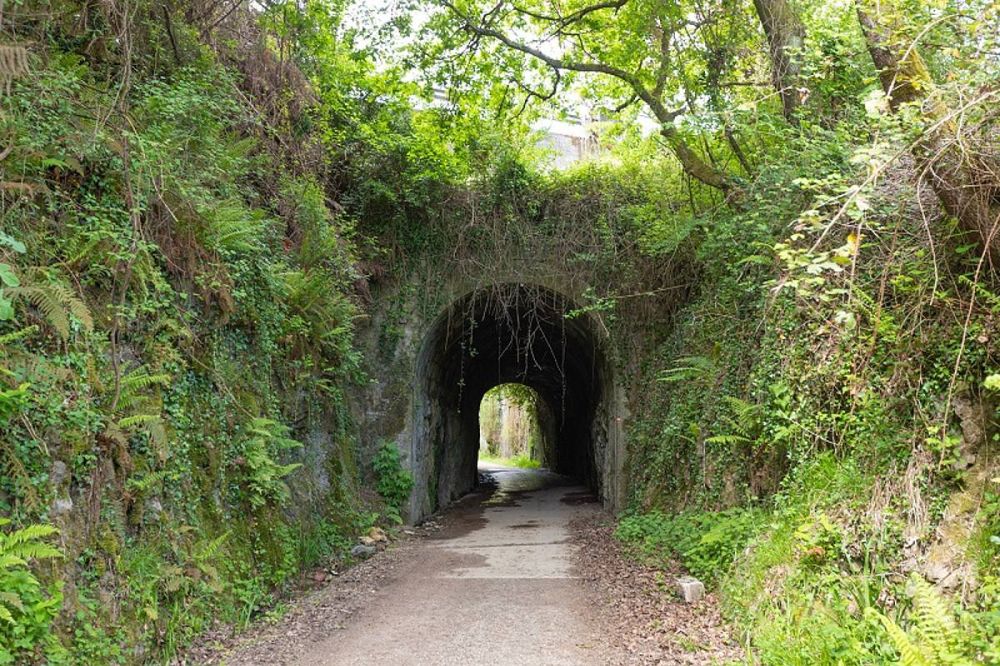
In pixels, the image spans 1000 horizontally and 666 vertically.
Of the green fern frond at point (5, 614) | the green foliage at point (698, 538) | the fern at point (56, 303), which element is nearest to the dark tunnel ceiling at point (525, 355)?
the green foliage at point (698, 538)

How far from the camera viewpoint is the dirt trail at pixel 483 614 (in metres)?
5.56

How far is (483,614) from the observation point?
671 centimetres

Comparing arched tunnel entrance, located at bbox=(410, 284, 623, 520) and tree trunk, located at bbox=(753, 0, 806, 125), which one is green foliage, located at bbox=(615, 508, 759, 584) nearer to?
arched tunnel entrance, located at bbox=(410, 284, 623, 520)

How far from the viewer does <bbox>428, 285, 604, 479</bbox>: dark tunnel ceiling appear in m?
13.5

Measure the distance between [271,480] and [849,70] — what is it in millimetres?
8048

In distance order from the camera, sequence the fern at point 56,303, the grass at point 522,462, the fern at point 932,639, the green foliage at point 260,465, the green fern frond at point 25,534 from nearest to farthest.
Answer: the fern at point 932,639 → the green fern frond at point 25,534 → the fern at point 56,303 → the green foliage at point 260,465 → the grass at point 522,462

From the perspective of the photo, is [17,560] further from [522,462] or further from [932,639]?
[522,462]

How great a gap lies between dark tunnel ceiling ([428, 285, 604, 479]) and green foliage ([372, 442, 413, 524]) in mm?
1915

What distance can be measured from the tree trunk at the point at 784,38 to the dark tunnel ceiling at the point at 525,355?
17.5 feet

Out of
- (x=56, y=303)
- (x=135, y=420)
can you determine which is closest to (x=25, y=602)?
(x=135, y=420)

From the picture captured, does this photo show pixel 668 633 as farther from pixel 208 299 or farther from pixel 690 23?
pixel 690 23

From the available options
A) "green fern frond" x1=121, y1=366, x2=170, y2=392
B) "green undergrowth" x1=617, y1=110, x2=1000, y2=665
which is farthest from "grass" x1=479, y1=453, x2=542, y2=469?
"green fern frond" x1=121, y1=366, x2=170, y2=392

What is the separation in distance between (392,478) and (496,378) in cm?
1009

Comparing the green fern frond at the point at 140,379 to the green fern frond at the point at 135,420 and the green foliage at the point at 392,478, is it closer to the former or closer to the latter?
the green fern frond at the point at 135,420
